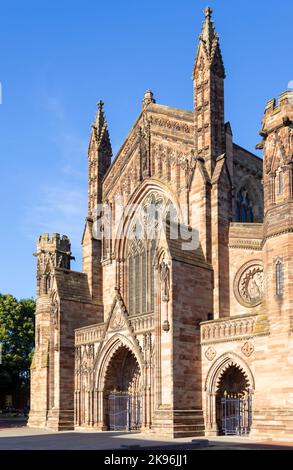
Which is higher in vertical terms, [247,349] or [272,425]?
[247,349]

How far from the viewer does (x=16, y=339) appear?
7062cm

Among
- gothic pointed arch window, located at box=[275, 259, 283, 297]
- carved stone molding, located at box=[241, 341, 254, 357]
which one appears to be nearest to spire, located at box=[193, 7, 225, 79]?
gothic pointed arch window, located at box=[275, 259, 283, 297]

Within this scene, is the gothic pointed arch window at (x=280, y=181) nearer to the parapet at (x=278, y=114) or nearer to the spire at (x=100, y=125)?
the parapet at (x=278, y=114)

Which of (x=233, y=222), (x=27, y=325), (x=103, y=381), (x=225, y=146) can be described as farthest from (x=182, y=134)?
(x=27, y=325)

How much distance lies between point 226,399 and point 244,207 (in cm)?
1206

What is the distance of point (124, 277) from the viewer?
42.9 m

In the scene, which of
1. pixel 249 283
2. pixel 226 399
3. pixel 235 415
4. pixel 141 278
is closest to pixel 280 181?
pixel 249 283

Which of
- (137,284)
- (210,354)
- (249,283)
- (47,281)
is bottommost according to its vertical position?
(210,354)

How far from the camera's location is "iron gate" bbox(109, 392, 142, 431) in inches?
1489

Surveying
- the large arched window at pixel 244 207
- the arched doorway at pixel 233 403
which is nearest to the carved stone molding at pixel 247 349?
the arched doorway at pixel 233 403

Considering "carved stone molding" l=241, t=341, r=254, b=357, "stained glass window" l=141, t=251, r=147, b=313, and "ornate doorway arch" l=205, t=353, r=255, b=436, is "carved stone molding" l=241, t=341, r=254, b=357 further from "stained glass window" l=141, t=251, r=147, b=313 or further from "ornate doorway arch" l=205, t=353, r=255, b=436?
"stained glass window" l=141, t=251, r=147, b=313

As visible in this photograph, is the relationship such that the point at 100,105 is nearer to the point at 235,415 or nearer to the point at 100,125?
the point at 100,125

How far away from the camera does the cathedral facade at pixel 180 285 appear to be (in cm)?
2952

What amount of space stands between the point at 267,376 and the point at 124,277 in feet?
53.7
